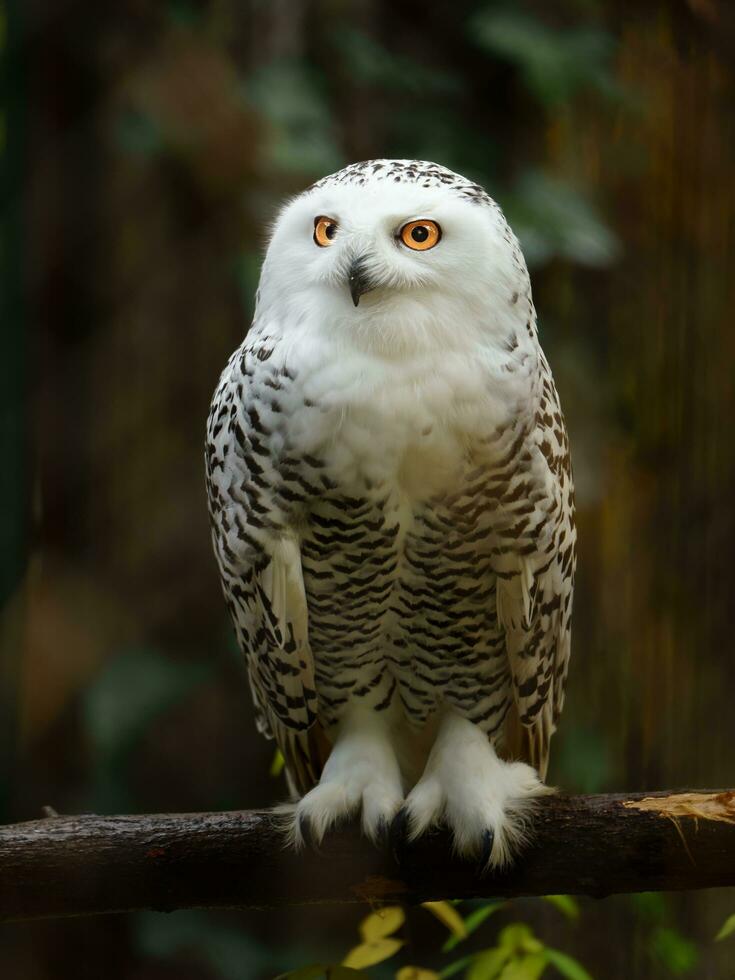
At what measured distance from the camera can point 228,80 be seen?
5.40ft

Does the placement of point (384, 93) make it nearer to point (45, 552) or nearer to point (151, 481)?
point (151, 481)

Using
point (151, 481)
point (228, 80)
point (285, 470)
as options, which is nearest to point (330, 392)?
point (285, 470)

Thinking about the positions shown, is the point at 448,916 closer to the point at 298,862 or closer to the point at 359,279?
the point at 298,862

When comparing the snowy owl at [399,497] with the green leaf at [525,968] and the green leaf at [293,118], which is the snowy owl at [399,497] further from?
the green leaf at [293,118]

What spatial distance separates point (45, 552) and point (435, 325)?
2.10ft

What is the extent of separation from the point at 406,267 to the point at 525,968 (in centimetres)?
73

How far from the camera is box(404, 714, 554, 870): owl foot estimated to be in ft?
3.93

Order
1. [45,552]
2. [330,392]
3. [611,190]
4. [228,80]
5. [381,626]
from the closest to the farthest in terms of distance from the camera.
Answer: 1. [330,392]
2. [381,626]
3. [45,552]
4. [228,80]
5. [611,190]

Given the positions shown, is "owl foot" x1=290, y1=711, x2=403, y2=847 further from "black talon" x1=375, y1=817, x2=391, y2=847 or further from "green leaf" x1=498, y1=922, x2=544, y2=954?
"green leaf" x1=498, y1=922, x2=544, y2=954

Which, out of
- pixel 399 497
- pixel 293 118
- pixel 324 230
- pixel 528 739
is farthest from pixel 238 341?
pixel 528 739

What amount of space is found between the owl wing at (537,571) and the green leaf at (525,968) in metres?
0.29

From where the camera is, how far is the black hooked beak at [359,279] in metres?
1.10

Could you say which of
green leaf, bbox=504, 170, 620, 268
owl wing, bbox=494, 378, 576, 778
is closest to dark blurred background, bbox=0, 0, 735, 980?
green leaf, bbox=504, 170, 620, 268

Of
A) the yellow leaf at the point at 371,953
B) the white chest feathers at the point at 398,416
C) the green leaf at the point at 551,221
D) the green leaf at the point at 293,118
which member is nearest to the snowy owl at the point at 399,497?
the white chest feathers at the point at 398,416
